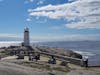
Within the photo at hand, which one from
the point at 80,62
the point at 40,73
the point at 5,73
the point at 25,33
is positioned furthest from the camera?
the point at 25,33

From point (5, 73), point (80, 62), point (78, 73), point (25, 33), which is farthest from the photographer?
point (25, 33)

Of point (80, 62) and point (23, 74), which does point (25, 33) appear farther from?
point (23, 74)

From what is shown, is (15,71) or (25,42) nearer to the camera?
(15,71)

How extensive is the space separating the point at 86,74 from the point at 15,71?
3782mm

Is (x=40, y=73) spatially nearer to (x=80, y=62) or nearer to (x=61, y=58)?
(x=80, y=62)

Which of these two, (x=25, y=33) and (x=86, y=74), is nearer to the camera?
(x=86, y=74)

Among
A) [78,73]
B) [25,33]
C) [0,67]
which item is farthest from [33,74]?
[25,33]

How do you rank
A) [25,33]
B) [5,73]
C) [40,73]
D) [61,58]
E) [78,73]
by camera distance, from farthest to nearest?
1. [25,33]
2. [61,58]
3. [78,73]
4. [40,73]
5. [5,73]

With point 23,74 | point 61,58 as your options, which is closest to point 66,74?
point 23,74

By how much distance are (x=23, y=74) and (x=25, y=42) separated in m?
32.2

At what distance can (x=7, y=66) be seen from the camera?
1451cm

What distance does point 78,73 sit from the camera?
15500 mm

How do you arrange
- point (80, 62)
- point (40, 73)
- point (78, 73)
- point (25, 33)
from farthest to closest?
point (25, 33), point (80, 62), point (78, 73), point (40, 73)

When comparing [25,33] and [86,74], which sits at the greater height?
[25,33]
